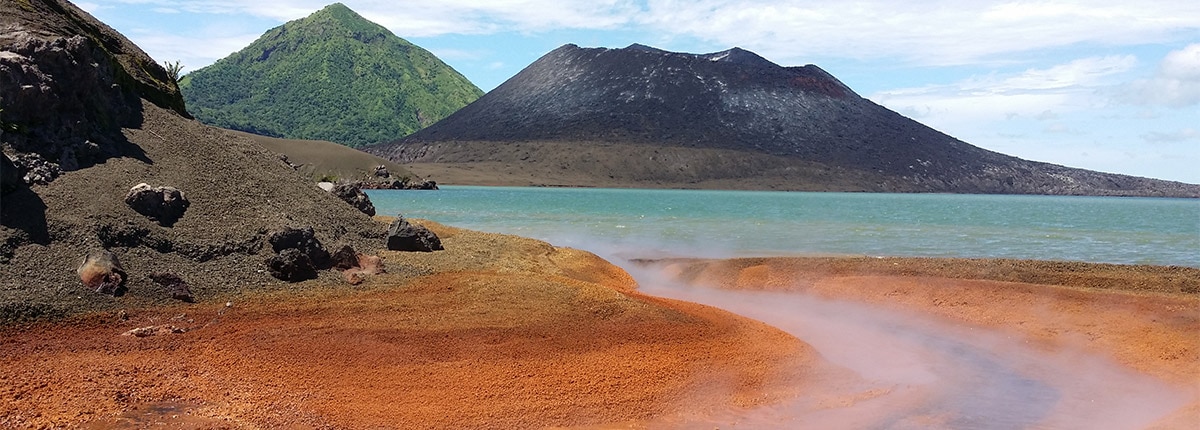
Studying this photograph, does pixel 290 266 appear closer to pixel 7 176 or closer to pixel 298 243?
pixel 298 243

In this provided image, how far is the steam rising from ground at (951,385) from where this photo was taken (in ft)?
25.8

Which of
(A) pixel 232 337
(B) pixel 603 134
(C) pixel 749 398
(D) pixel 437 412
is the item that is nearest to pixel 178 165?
(A) pixel 232 337

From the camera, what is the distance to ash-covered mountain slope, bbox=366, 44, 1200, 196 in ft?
492

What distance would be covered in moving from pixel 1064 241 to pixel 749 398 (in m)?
27.7

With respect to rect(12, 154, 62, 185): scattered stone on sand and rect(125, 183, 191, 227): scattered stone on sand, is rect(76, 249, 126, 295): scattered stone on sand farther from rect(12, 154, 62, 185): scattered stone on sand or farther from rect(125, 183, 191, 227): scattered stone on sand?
rect(12, 154, 62, 185): scattered stone on sand

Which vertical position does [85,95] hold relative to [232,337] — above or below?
above

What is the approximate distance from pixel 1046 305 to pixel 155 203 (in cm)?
1544

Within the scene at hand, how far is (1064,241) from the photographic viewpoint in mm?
30078

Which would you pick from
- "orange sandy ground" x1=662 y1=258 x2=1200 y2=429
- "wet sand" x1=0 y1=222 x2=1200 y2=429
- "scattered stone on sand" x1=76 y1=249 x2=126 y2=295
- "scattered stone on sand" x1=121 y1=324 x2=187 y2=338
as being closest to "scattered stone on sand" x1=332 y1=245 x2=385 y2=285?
"wet sand" x1=0 y1=222 x2=1200 y2=429

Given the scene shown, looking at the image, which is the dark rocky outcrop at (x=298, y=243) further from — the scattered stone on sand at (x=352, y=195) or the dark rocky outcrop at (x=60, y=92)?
the scattered stone on sand at (x=352, y=195)

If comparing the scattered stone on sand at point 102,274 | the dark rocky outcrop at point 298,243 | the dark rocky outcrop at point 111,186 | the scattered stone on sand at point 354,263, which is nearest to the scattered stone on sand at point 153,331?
the dark rocky outcrop at point 111,186

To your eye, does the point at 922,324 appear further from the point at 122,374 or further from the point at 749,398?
the point at 122,374

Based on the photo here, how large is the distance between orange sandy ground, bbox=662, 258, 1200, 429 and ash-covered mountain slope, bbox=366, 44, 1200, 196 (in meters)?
125

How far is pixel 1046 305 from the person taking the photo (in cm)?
1342
